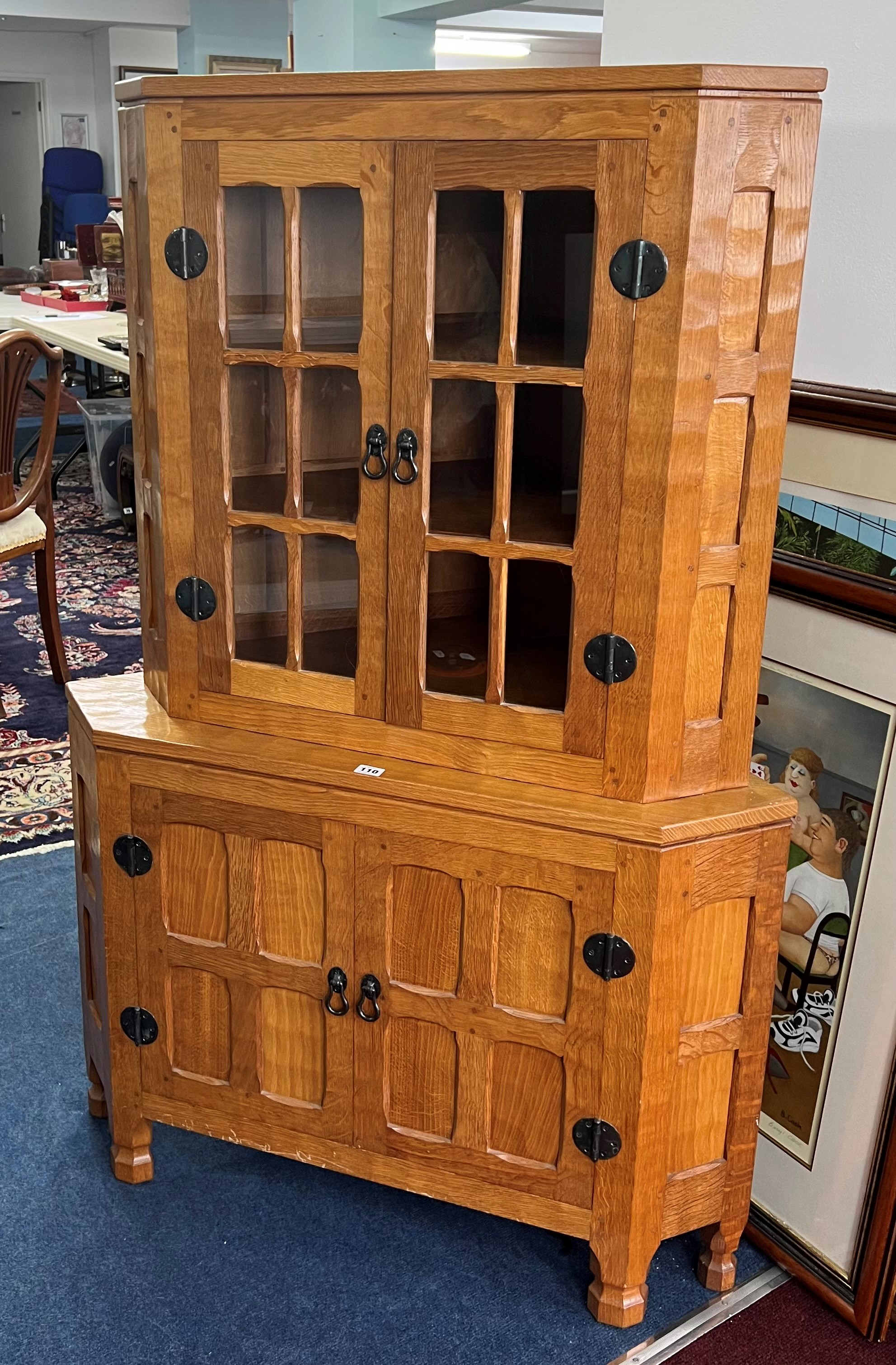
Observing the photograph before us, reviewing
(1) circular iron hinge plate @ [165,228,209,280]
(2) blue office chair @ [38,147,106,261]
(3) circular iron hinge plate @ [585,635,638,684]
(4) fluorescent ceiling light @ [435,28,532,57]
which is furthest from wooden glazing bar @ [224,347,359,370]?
(2) blue office chair @ [38,147,106,261]

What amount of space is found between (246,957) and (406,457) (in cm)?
80

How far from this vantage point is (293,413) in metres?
1.71

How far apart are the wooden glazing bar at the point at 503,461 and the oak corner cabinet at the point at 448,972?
0.35 m

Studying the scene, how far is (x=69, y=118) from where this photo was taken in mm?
13516

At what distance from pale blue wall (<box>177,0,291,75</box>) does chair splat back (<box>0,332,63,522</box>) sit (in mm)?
7858

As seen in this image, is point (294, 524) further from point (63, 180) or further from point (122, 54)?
point (122, 54)

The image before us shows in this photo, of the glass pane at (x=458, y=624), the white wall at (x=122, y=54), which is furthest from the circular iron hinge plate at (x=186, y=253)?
the white wall at (x=122, y=54)

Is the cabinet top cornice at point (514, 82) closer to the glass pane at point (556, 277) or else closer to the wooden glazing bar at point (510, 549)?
the glass pane at point (556, 277)

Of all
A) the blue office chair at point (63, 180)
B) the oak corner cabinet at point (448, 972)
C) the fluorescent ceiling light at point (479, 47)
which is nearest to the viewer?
the oak corner cabinet at point (448, 972)

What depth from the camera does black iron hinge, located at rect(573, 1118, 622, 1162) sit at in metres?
1.78

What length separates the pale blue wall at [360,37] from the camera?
7477 mm

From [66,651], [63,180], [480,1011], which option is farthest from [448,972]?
[63,180]

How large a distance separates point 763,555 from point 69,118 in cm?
1393

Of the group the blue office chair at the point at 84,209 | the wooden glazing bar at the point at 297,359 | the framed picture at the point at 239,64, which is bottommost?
the wooden glazing bar at the point at 297,359
